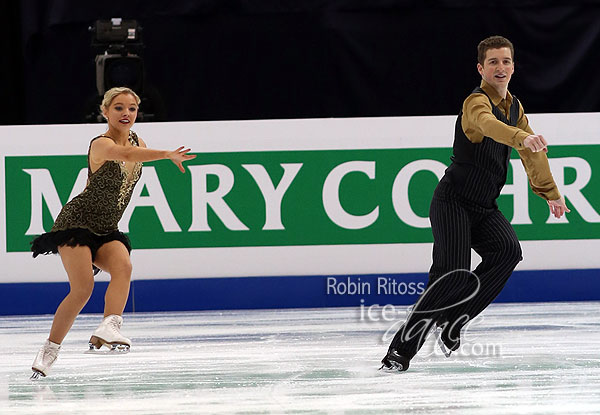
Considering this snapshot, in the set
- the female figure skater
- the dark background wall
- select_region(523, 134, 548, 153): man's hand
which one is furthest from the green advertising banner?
select_region(523, 134, 548, 153): man's hand

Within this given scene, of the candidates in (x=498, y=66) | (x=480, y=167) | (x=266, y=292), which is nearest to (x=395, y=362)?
(x=480, y=167)

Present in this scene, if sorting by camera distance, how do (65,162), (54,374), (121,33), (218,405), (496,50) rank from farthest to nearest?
(121,33) < (65,162) < (54,374) < (496,50) < (218,405)

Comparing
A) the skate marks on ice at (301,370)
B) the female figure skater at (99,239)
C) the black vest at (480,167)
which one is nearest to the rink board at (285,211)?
the skate marks on ice at (301,370)

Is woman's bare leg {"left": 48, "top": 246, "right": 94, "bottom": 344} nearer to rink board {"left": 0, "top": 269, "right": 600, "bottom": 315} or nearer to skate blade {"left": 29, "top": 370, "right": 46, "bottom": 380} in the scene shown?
skate blade {"left": 29, "top": 370, "right": 46, "bottom": 380}

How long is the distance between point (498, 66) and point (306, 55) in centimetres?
487

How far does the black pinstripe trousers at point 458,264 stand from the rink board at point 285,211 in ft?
7.11

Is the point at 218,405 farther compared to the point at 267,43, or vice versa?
the point at 267,43

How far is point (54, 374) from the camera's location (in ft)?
12.6

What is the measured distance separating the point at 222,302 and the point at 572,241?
1.91 m

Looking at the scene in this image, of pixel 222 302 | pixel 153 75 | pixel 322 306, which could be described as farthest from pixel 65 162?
pixel 153 75

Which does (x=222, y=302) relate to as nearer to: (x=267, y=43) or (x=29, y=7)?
(x=267, y=43)

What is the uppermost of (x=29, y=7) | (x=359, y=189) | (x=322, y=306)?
(x=29, y=7)

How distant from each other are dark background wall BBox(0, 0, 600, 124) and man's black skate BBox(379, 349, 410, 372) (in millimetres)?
4808

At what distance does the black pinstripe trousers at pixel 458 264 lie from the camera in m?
3.61
